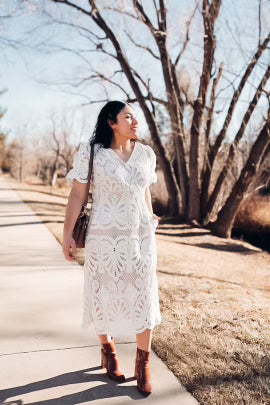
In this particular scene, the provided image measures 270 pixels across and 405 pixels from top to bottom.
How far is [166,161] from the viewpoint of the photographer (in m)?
13.3

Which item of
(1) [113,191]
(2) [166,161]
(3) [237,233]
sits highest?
(2) [166,161]

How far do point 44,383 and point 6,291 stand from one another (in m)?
1.98

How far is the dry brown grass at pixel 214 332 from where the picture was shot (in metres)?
2.46

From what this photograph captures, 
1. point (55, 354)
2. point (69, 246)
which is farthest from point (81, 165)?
point (55, 354)

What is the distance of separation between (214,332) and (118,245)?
1.51m

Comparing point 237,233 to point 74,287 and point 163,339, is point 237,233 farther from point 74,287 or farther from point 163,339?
point 163,339

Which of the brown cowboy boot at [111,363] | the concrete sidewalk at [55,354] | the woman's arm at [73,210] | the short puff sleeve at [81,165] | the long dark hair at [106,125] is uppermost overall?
the long dark hair at [106,125]

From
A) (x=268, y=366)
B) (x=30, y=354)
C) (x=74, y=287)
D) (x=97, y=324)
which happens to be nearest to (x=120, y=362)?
(x=97, y=324)

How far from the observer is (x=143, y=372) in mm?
2395

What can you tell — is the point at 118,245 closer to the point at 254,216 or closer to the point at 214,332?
the point at 214,332

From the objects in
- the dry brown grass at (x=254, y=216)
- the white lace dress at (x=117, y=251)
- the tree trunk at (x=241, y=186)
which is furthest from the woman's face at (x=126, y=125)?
the dry brown grass at (x=254, y=216)

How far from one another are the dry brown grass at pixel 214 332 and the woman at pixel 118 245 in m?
0.46

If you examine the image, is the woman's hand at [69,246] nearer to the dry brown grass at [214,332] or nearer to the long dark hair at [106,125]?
the long dark hair at [106,125]

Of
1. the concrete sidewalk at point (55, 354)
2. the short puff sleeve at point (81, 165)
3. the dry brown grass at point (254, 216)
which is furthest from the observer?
the dry brown grass at point (254, 216)
